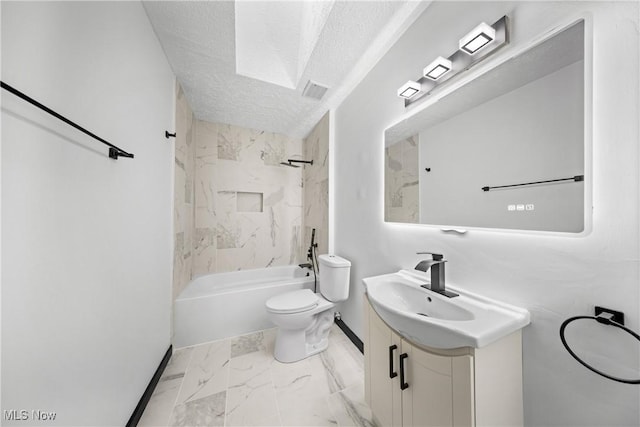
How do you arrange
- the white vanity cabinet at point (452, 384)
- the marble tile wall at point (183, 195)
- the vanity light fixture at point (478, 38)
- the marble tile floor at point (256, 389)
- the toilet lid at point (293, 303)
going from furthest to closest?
1. the marble tile wall at point (183, 195)
2. the toilet lid at point (293, 303)
3. the marble tile floor at point (256, 389)
4. the vanity light fixture at point (478, 38)
5. the white vanity cabinet at point (452, 384)

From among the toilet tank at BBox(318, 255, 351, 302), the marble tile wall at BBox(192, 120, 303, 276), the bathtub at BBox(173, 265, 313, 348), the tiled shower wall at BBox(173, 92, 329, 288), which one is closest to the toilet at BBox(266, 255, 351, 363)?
the toilet tank at BBox(318, 255, 351, 302)

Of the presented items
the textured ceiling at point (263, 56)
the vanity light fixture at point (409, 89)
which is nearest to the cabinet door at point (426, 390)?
the vanity light fixture at point (409, 89)

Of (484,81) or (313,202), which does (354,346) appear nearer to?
Answer: (313,202)

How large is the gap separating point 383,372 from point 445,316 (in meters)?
0.42

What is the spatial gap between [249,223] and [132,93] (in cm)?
198

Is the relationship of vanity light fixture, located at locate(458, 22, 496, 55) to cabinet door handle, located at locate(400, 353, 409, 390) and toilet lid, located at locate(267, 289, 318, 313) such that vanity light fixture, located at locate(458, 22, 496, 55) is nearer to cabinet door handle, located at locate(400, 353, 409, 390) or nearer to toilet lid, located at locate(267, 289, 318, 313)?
cabinet door handle, located at locate(400, 353, 409, 390)

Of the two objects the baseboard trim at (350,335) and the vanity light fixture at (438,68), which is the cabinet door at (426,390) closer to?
the baseboard trim at (350,335)

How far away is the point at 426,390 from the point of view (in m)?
0.81

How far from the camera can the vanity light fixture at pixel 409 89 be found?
4.10 ft

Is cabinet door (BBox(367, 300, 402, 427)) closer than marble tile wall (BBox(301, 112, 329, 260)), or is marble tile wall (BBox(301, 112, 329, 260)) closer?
cabinet door (BBox(367, 300, 402, 427))

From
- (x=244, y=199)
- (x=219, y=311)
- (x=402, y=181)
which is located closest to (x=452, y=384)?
(x=402, y=181)

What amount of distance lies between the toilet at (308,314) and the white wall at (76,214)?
87 cm

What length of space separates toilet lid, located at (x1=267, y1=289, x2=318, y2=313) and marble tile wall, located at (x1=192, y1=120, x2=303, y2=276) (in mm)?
1282

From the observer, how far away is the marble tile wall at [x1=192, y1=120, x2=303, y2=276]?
8.93 ft
